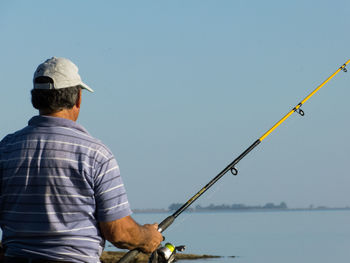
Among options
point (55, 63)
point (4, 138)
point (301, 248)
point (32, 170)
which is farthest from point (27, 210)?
point (301, 248)

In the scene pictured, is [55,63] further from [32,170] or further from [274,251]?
[274,251]

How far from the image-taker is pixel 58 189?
315cm

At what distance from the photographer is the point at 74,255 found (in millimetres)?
3178

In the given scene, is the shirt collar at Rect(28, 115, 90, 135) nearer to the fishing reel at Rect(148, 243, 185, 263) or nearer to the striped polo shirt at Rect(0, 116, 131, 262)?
the striped polo shirt at Rect(0, 116, 131, 262)

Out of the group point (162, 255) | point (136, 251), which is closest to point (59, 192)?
point (136, 251)

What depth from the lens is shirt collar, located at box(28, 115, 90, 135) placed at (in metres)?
3.25

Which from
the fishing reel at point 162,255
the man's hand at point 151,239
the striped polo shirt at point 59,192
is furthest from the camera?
the fishing reel at point 162,255

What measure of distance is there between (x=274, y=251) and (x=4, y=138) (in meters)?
32.4

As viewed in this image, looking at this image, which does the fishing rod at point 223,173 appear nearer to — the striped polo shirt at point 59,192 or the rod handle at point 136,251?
the rod handle at point 136,251

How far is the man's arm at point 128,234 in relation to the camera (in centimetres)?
324

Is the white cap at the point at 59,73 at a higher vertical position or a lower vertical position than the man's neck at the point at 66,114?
higher

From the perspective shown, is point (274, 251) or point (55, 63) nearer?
point (55, 63)

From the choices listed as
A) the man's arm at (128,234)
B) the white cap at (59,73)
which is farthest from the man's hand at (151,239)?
the white cap at (59,73)

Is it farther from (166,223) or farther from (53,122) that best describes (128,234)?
(166,223)
